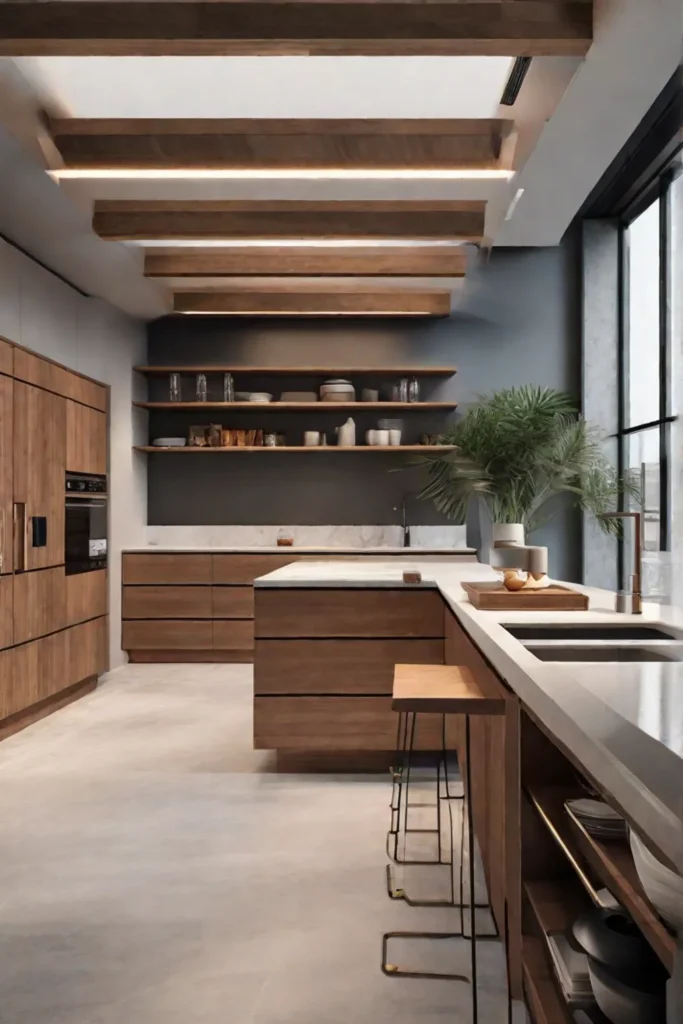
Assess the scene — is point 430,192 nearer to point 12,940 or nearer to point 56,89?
point 56,89

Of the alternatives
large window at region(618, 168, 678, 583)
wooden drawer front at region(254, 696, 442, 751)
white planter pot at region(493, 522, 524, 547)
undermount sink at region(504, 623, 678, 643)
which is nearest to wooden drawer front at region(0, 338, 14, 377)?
wooden drawer front at region(254, 696, 442, 751)

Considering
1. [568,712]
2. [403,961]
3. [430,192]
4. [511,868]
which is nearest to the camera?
[568,712]

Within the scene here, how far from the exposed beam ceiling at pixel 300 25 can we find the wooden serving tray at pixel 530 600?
190 cm

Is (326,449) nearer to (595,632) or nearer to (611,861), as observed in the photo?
(595,632)

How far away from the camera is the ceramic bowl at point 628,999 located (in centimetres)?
123

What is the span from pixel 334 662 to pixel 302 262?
307 centimetres

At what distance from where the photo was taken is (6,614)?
4484 mm

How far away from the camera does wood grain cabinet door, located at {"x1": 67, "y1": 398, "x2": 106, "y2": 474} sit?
549 centimetres

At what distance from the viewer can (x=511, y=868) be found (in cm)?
185

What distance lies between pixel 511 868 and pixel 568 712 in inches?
31.5

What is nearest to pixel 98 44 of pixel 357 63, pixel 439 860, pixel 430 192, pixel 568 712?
pixel 357 63

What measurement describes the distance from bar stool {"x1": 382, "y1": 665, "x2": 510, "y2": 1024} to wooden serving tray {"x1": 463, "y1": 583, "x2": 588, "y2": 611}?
282 millimetres

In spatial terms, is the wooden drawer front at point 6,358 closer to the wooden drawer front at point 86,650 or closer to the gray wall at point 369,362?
the wooden drawer front at point 86,650

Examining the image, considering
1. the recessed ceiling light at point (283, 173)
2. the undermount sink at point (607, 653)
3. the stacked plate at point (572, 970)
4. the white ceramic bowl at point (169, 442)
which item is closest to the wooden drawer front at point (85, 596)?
the white ceramic bowl at point (169, 442)
